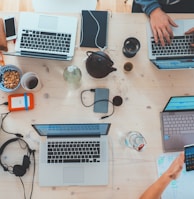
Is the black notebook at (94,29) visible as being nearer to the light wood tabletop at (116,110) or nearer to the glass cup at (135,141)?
the light wood tabletop at (116,110)

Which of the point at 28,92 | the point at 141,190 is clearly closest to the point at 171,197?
the point at 141,190

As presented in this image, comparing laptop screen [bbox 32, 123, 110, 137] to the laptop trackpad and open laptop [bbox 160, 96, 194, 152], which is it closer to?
the laptop trackpad

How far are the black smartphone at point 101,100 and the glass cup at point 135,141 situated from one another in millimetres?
157

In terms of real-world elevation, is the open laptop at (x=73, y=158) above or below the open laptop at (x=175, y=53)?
below

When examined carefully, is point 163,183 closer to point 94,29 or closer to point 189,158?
point 189,158

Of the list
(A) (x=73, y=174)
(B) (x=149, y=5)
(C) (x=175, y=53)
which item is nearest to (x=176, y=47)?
(C) (x=175, y=53)

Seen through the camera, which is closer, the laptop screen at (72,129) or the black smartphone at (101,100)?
the laptop screen at (72,129)

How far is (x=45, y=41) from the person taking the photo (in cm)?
118

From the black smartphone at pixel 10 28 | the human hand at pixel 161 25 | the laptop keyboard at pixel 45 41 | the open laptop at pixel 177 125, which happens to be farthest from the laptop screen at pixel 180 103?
the black smartphone at pixel 10 28

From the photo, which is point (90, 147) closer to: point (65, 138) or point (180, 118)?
point (65, 138)

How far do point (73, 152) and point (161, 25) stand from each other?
0.72m

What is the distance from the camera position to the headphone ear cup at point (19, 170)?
106 centimetres

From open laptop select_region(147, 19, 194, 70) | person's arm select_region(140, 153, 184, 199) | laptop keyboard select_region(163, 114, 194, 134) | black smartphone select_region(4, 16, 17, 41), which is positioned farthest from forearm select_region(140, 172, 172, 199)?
black smartphone select_region(4, 16, 17, 41)

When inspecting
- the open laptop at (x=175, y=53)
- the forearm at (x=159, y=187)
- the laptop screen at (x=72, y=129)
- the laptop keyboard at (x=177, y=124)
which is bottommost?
the forearm at (x=159, y=187)
